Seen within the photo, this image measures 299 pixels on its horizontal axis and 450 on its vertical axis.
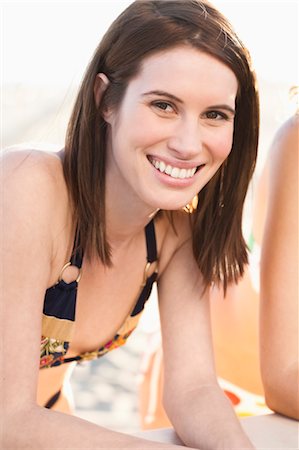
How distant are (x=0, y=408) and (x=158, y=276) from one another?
66 centimetres

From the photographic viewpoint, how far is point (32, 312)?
161 cm

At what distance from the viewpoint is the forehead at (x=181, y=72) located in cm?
166

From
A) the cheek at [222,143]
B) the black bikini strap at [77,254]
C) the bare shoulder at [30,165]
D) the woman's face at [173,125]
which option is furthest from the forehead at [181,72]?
the black bikini strap at [77,254]

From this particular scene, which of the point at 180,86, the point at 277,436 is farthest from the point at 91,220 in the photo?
the point at 277,436

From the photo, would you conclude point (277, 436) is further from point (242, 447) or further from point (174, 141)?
point (174, 141)

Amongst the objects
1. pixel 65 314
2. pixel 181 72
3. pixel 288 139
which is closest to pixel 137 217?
pixel 65 314

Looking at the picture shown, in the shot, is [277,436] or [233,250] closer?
[277,436]

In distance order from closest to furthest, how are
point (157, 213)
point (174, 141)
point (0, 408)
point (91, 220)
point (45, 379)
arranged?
point (0, 408) < point (174, 141) < point (91, 220) < point (157, 213) < point (45, 379)

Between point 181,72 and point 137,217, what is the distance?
419mm

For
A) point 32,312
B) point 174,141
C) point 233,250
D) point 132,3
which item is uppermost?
point 132,3

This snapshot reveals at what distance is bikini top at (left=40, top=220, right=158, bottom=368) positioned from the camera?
1.85 m

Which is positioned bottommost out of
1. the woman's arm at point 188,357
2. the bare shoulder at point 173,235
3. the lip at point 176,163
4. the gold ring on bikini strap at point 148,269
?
the woman's arm at point 188,357

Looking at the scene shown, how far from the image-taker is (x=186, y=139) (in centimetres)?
169

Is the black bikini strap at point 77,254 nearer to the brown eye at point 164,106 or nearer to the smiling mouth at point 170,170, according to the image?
the smiling mouth at point 170,170
